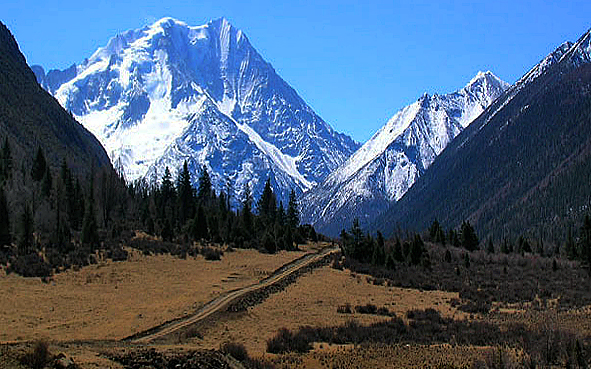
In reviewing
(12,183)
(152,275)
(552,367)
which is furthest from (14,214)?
(552,367)

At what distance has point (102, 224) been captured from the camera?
84062mm

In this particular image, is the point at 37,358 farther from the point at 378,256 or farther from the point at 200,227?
the point at 200,227

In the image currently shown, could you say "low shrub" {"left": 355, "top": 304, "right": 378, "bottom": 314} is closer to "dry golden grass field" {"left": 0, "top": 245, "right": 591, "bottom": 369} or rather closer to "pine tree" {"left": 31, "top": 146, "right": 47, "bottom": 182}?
"dry golden grass field" {"left": 0, "top": 245, "right": 591, "bottom": 369}

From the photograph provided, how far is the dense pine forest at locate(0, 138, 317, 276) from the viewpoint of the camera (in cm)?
5957

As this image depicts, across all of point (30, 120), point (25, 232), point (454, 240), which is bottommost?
point (25, 232)

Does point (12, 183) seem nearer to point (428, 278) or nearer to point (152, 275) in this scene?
point (152, 275)

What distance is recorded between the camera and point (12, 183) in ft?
274

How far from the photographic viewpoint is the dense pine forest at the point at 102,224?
59.6 metres

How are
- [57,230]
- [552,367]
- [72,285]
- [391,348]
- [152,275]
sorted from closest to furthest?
→ [552,367] < [391,348] < [72,285] < [152,275] < [57,230]

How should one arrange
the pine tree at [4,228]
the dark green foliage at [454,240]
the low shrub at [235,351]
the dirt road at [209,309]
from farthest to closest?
the dark green foliage at [454,240], the pine tree at [4,228], the dirt road at [209,309], the low shrub at [235,351]

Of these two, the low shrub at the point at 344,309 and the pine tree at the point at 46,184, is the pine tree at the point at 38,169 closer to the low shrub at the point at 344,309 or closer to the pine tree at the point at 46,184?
the pine tree at the point at 46,184

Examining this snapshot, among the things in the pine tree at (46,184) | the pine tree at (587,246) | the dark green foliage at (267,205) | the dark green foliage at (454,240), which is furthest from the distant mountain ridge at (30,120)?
the pine tree at (587,246)

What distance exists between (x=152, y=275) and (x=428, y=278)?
28209 millimetres

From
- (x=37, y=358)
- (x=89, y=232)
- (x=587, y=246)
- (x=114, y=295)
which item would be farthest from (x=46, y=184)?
(x=37, y=358)
